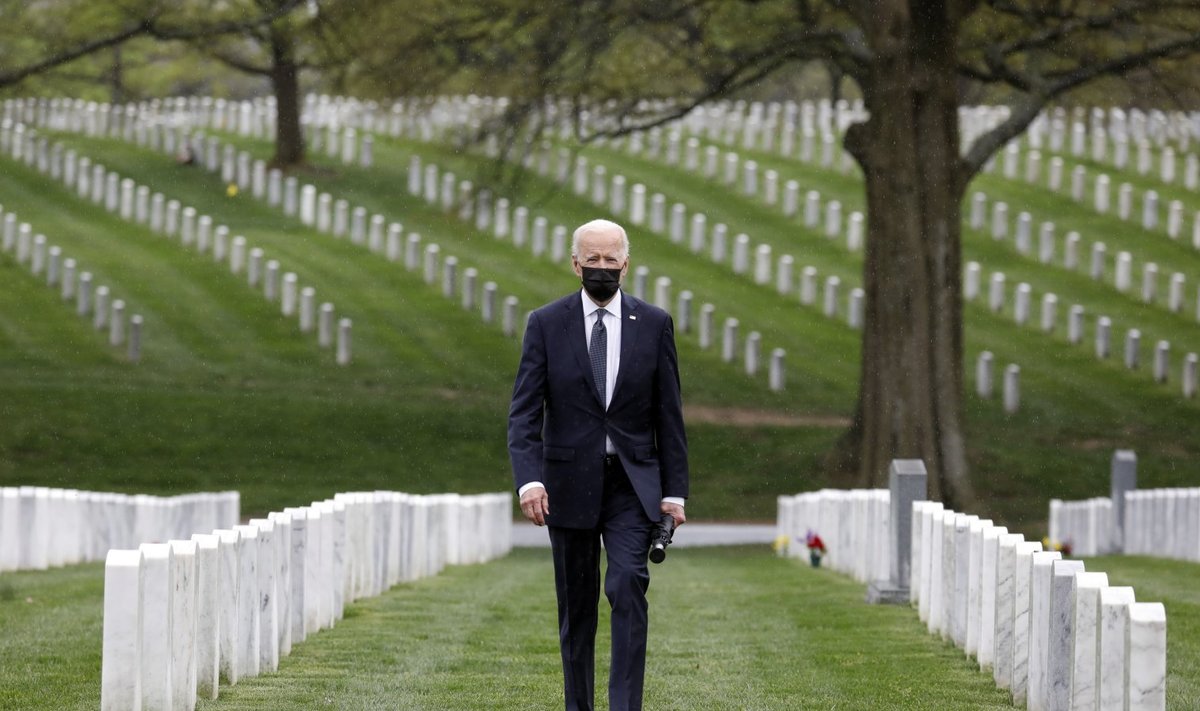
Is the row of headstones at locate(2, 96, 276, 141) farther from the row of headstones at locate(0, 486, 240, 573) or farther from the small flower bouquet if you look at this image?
the small flower bouquet

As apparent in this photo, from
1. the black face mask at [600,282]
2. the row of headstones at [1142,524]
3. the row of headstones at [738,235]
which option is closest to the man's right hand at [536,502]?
the black face mask at [600,282]

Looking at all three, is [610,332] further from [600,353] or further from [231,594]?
[231,594]

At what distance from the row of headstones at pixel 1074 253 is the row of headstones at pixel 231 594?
2479 cm

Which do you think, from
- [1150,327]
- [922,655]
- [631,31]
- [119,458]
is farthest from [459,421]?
[922,655]

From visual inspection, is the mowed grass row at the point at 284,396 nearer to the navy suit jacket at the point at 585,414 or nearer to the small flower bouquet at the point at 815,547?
the small flower bouquet at the point at 815,547

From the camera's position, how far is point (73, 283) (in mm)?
34625

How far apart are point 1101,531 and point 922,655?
39.3ft

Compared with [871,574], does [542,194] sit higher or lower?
higher

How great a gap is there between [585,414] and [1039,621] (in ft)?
6.40

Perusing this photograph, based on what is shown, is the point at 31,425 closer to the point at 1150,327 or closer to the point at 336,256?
the point at 336,256

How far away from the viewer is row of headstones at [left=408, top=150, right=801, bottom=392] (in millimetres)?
30397

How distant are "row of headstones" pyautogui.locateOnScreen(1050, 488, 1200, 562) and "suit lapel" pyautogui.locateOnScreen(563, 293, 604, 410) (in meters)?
12.6

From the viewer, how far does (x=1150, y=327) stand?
35.3 m

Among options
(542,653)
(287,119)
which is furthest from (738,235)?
(542,653)
